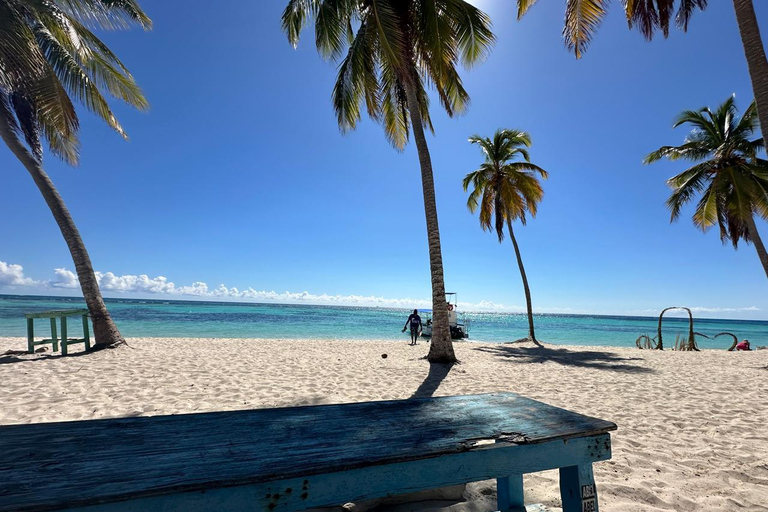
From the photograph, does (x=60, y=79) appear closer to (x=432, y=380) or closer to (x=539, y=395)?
(x=432, y=380)

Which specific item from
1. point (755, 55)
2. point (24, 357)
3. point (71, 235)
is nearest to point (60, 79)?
point (71, 235)

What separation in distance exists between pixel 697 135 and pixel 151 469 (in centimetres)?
1967

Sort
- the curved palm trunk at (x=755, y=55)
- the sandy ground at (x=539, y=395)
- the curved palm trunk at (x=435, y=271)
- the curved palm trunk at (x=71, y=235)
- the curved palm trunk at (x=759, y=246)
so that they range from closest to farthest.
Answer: the sandy ground at (x=539, y=395), the curved palm trunk at (x=755, y=55), the curved palm trunk at (x=435, y=271), the curved palm trunk at (x=71, y=235), the curved palm trunk at (x=759, y=246)

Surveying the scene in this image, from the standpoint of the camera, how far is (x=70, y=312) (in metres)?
8.13

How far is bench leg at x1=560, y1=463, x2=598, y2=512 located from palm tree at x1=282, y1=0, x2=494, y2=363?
6054mm

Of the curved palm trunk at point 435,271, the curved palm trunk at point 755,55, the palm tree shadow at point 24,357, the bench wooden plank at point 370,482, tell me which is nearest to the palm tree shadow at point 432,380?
the curved palm trunk at point 435,271

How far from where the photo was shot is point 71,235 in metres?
8.71

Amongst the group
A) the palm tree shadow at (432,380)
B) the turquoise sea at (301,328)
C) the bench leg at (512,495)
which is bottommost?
the turquoise sea at (301,328)

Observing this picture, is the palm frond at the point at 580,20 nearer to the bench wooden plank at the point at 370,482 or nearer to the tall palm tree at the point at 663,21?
the tall palm tree at the point at 663,21

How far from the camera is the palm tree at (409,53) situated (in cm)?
763

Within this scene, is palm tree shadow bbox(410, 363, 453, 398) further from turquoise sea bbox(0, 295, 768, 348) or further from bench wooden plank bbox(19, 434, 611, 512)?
turquoise sea bbox(0, 295, 768, 348)

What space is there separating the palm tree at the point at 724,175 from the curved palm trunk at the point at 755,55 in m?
8.51

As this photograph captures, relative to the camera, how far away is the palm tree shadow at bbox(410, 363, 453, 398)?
219 inches

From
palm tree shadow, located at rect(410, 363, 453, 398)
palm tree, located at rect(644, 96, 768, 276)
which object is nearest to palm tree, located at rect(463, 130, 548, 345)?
palm tree, located at rect(644, 96, 768, 276)
